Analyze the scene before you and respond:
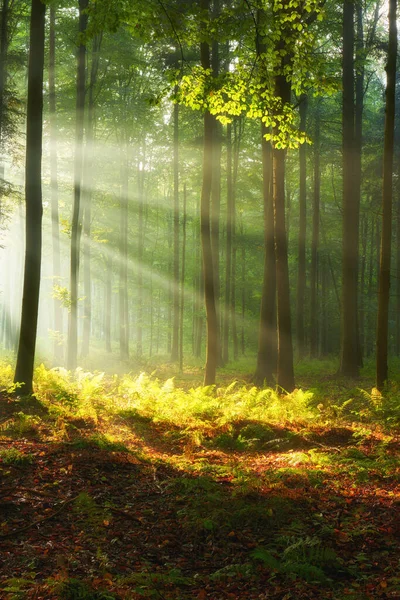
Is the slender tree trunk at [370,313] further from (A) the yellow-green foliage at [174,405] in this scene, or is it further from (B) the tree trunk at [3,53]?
(B) the tree trunk at [3,53]

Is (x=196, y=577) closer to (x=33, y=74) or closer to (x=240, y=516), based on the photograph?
(x=240, y=516)

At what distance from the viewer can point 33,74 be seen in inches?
387

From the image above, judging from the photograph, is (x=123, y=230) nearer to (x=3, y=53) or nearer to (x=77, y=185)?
(x=77, y=185)

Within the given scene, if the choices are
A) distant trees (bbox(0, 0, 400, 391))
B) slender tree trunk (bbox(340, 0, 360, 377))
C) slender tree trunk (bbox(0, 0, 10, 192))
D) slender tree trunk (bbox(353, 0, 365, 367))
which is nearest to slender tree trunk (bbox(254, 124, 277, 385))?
distant trees (bbox(0, 0, 400, 391))

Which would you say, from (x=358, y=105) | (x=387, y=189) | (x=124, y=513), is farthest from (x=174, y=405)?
(x=358, y=105)

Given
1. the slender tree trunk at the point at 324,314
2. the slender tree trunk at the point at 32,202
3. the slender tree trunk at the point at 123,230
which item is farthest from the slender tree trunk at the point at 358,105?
the slender tree trunk at the point at 123,230

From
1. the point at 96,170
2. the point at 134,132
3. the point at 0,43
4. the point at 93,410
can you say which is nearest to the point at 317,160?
the point at 134,132

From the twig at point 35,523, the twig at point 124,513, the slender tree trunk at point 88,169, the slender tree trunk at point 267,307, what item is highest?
the slender tree trunk at point 88,169

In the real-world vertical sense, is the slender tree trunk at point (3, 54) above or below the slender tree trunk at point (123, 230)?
above

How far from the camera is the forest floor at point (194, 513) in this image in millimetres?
3943

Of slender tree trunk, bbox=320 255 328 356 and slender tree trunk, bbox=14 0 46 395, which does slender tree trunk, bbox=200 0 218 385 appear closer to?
slender tree trunk, bbox=14 0 46 395

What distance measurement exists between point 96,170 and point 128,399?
17704 mm

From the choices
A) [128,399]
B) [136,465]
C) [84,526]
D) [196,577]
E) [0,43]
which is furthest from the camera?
[0,43]

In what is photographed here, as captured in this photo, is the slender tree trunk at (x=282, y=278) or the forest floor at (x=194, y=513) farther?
the slender tree trunk at (x=282, y=278)
